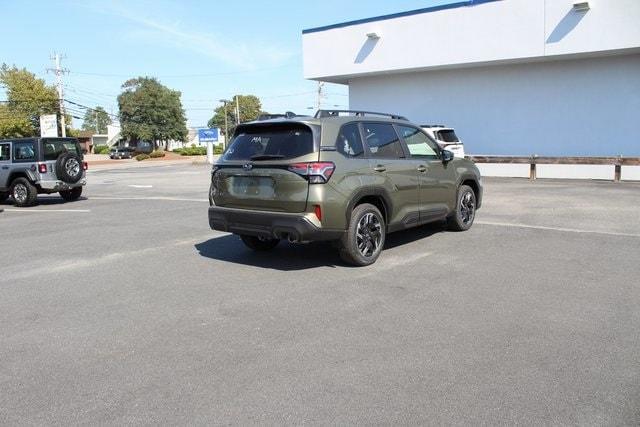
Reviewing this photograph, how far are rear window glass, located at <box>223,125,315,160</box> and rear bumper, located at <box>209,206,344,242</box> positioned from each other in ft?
2.24

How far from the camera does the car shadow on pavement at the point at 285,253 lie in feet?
23.3

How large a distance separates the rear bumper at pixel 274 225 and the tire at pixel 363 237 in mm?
175

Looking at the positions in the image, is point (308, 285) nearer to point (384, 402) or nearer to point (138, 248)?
point (384, 402)

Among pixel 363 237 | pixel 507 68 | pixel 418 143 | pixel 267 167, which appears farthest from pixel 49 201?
pixel 507 68

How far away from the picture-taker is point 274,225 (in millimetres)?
6410

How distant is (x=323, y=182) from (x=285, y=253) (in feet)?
6.02

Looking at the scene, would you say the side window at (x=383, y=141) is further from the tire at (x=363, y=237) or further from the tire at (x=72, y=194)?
the tire at (x=72, y=194)

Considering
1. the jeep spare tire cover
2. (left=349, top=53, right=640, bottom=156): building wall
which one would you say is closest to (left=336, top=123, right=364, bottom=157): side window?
the jeep spare tire cover

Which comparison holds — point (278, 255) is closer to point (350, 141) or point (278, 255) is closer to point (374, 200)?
point (374, 200)

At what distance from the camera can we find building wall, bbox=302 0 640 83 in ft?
62.1

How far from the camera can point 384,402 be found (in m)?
3.47

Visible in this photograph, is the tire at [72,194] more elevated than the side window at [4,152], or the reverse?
the side window at [4,152]

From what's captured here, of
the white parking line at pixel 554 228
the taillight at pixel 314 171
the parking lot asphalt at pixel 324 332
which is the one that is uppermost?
the taillight at pixel 314 171

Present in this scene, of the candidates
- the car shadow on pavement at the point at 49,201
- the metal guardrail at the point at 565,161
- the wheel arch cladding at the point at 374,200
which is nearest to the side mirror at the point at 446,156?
the wheel arch cladding at the point at 374,200
